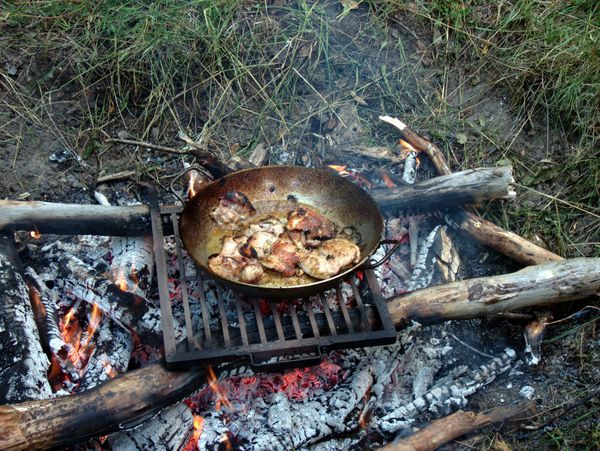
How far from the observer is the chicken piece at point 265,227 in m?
3.54

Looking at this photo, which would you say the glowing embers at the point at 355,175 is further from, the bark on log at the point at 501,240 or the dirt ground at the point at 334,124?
the bark on log at the point at 501,240

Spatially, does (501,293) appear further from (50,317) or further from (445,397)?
(50,317)

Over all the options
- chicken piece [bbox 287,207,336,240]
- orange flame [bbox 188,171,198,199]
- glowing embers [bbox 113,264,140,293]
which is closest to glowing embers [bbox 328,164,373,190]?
chicken piece [bbox 287,207,336,240]

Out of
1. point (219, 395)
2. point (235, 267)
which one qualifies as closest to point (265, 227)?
point (235, 267)

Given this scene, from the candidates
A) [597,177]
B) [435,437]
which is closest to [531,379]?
[435,437]

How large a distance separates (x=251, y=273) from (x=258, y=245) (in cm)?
29

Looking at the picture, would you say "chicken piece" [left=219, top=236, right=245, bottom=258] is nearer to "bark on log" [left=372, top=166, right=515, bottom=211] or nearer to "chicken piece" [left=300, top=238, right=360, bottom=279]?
"chicken piece" [left=300, top=238, right=360, bottom=279]

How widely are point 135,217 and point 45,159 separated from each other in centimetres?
152

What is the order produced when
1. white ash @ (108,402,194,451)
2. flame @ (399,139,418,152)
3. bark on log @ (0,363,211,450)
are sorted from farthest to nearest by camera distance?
flame @ (399,139,418,152), white ash @ (108,402,194,451), bark on log @ (0,363,211,450)

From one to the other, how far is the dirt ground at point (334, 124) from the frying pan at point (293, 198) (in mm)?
910

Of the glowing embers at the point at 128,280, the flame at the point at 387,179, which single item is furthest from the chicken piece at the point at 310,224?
the glowing embers at the point at 128,280

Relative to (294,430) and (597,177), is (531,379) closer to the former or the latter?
(294,430)

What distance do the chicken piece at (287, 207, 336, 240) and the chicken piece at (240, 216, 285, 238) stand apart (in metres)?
0.07

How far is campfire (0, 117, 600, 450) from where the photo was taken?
277 centimetres
